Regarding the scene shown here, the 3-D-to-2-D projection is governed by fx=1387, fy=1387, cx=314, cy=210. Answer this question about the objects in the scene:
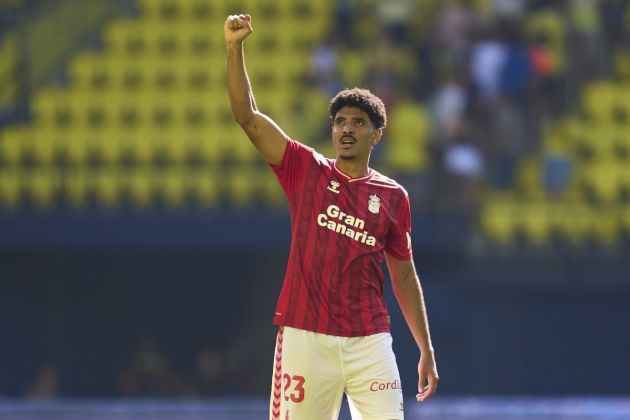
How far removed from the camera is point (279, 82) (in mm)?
16469

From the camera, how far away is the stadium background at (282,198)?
49.0ft

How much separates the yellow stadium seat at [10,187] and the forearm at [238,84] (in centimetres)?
987

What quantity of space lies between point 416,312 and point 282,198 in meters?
8.88

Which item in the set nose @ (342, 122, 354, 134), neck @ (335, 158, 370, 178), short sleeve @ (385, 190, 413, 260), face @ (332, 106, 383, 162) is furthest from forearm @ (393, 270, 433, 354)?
nose @ (342, 122, 354, 134)

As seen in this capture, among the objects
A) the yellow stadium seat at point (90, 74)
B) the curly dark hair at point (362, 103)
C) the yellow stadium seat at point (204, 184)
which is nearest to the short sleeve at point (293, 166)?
the curly dark hair at point (362, 103)

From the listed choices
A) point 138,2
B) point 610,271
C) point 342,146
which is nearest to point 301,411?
point 342,146

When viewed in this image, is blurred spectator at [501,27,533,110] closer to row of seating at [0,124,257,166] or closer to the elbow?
row of seating at [0,124,257,166]

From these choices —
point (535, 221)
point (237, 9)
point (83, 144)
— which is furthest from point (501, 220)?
point (83, 144)

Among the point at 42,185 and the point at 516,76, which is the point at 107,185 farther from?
the point at 516,76

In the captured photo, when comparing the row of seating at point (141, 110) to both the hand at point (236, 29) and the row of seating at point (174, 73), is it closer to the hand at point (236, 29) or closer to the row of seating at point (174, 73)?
the row of seating at point (174, 73)

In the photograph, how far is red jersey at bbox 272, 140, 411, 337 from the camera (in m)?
6.04

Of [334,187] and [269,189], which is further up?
[334,187]

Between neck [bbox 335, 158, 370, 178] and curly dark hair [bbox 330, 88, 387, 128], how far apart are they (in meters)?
0.19

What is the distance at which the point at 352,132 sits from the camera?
6.11 metres
